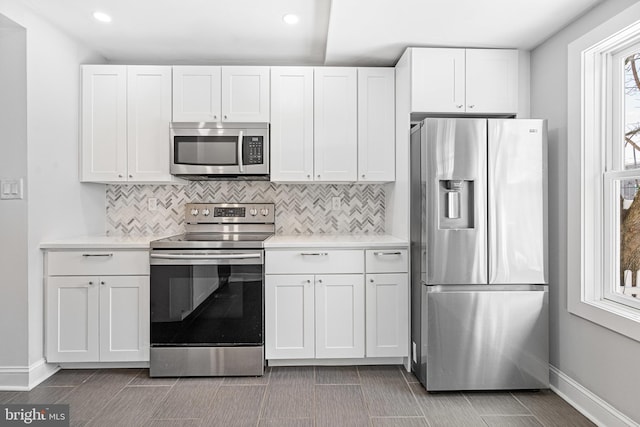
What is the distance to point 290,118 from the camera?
117 inches

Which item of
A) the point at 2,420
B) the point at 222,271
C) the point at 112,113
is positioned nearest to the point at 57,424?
the point at 2,420

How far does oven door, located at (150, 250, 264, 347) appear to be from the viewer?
2.58 meters

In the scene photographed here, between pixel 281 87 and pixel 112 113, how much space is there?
4.32 feet

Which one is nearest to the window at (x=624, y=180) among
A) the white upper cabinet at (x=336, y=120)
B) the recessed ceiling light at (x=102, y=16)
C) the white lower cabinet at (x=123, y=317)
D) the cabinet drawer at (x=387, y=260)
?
the cabinet drawer at (x=387, y=260)

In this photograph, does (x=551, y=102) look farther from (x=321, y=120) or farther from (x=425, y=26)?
(x=321, y=120)

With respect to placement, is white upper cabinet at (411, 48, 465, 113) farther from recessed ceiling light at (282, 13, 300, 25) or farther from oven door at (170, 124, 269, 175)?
oven door at (170, 124, 269, 175)

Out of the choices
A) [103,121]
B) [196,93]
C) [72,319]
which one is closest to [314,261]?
[196,93]

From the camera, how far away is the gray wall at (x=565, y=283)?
1957mm

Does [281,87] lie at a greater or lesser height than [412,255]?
greater

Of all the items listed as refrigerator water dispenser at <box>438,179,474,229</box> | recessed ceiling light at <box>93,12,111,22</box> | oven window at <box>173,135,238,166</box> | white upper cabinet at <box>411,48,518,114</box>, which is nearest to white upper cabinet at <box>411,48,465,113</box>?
white upper cabinet at <box>411,48,518,114</box>

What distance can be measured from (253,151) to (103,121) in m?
1.18

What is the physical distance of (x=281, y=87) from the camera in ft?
9.76

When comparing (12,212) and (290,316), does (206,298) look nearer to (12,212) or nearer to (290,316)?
(290,316)

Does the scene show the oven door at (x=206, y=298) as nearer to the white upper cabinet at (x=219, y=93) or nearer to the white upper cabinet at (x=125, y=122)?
the white upper cabinet at (x=125, y=122)
